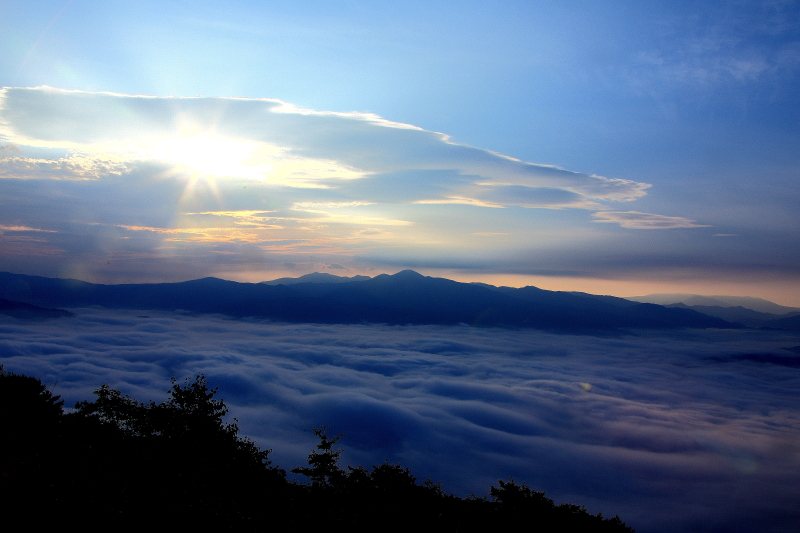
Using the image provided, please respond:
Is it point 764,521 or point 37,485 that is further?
point 764,521

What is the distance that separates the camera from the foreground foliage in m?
17.1

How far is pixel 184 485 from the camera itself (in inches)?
951

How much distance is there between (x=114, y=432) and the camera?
4134 cm

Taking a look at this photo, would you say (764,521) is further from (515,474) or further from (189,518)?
(189,518)

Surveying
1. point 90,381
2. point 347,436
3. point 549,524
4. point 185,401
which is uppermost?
point 185,401

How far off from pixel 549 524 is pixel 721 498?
163m

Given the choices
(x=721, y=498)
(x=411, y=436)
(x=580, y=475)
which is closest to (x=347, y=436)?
(x=411, y=436)

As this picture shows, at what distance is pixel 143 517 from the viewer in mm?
17625

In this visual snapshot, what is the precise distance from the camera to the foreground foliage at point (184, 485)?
1708 cm

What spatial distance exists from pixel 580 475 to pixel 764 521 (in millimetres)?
51450

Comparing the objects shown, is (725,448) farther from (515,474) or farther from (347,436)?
(347,436)

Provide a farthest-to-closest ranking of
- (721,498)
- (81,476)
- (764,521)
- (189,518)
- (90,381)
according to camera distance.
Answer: (90,381)
(721,498)
(764,521)
(81,476)
(189,518)

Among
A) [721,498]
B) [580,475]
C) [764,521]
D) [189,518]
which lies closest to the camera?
[189,518]

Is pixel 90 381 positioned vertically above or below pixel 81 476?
below
